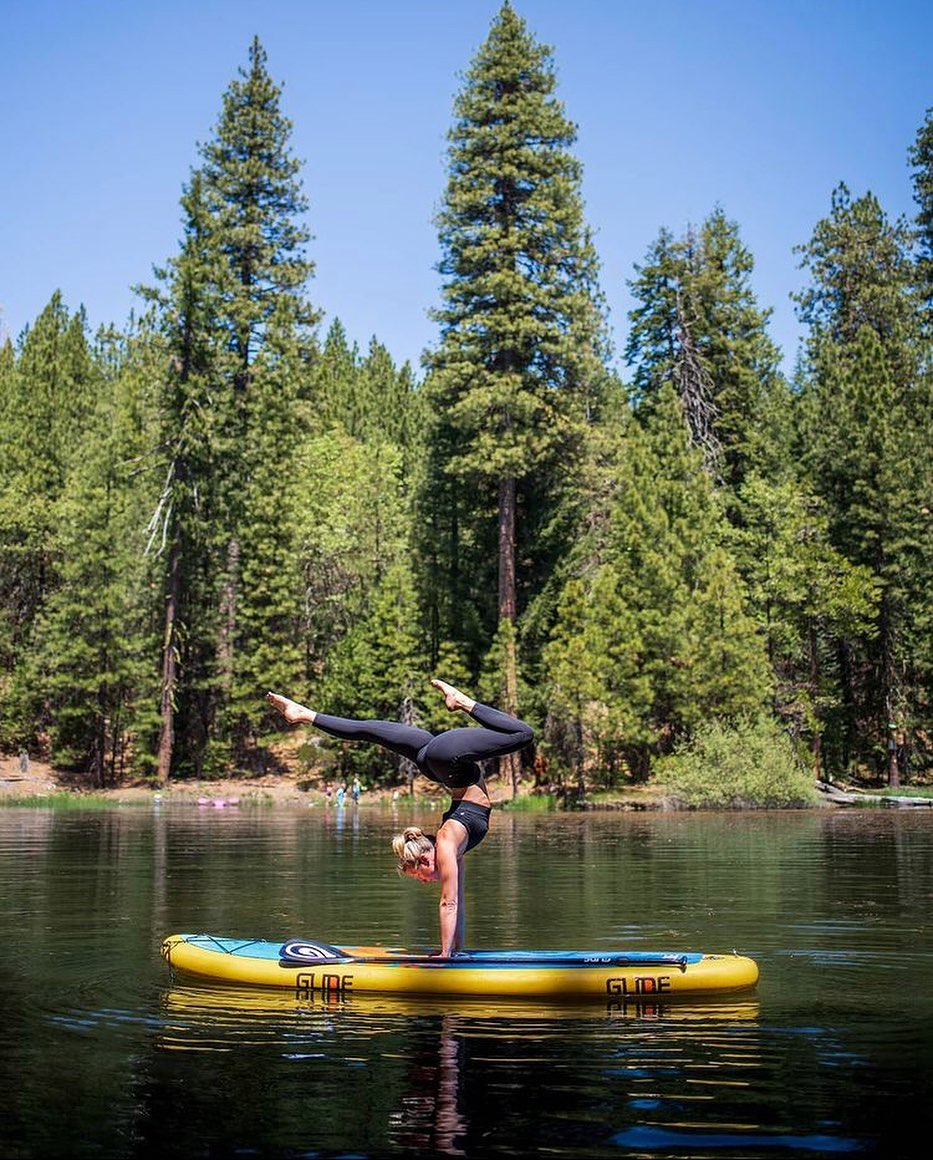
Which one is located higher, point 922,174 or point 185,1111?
point 922,174

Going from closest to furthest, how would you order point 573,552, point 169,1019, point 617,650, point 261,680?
1. point 169,1019
2. point 617,650
3. point 573,552
4. point 261,680

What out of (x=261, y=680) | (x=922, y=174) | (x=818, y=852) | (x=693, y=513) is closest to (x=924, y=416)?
(x=693, y=513)

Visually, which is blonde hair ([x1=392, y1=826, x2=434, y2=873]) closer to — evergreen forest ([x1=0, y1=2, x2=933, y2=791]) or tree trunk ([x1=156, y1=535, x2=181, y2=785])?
evergreen forest ([x1=0, y1=2, x2=933, y2=791])

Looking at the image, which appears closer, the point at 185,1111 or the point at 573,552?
the point at 185,1111

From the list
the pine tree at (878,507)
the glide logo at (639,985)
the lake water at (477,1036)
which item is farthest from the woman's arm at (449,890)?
the pine tree at (878,507)

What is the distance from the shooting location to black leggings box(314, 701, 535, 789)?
1020 cm

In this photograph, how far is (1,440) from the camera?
59844 mm

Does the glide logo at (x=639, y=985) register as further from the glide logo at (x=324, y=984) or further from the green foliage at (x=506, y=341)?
the green foliage at (x=506, y=341)

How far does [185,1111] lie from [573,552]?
42.9 meters

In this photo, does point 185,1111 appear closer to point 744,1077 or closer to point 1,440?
point 744,1077

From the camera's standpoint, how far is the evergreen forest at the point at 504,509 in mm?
44656

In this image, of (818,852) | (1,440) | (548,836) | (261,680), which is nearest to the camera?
(818,852)

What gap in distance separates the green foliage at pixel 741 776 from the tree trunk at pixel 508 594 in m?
7.64

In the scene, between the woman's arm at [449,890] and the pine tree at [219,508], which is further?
the pine tree at [219,508]
